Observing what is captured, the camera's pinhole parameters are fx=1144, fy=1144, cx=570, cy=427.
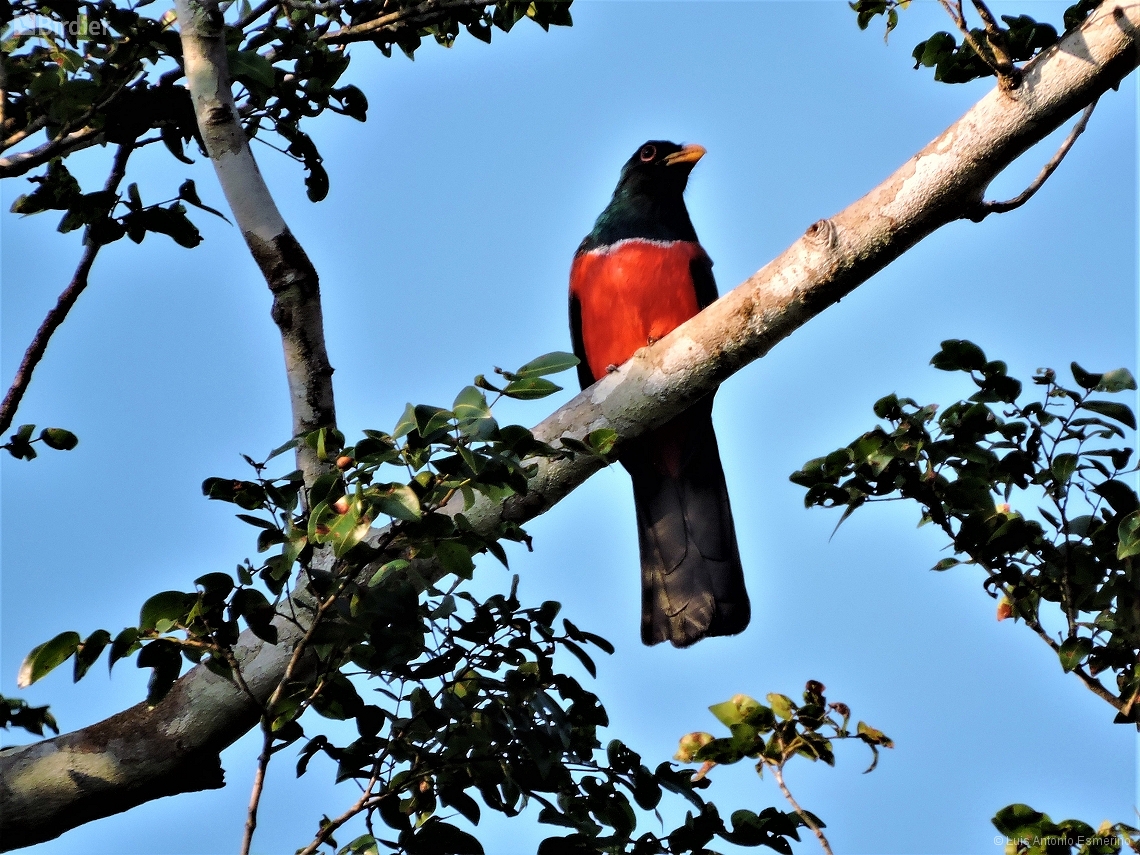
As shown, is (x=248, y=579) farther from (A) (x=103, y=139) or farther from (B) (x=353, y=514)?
(A) (x=103, y=139)

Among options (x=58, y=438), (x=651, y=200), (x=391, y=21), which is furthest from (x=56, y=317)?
(x=651, y=200)

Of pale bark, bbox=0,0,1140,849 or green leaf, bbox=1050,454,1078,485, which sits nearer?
pale bark, bbox=0,0,1140,849

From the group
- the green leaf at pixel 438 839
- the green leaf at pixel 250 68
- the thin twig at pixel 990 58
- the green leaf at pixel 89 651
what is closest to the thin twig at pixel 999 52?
the thin twig at pixel 990 58

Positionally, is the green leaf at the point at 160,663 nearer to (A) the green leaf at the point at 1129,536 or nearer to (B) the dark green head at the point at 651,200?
(A) the green leaf at the point at 1129,536

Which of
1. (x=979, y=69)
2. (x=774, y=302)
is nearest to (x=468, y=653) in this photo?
(x=774, y=302)

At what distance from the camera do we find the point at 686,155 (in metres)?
5.74

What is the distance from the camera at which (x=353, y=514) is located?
219 cm

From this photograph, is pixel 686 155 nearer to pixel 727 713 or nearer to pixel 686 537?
pixel 686 537

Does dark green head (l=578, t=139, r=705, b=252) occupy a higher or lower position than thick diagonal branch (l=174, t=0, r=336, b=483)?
higher

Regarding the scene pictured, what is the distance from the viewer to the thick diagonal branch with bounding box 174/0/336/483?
3.16 meters

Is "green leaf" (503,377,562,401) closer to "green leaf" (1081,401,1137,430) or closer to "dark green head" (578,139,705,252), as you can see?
"green leaf" (1081,401,1137,430)

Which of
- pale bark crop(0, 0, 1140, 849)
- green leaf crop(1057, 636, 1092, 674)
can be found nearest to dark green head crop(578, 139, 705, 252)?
pale bark crop(0, 0, 1140, 849)

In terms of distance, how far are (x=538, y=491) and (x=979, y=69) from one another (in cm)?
168

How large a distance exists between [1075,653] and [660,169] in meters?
3.58
